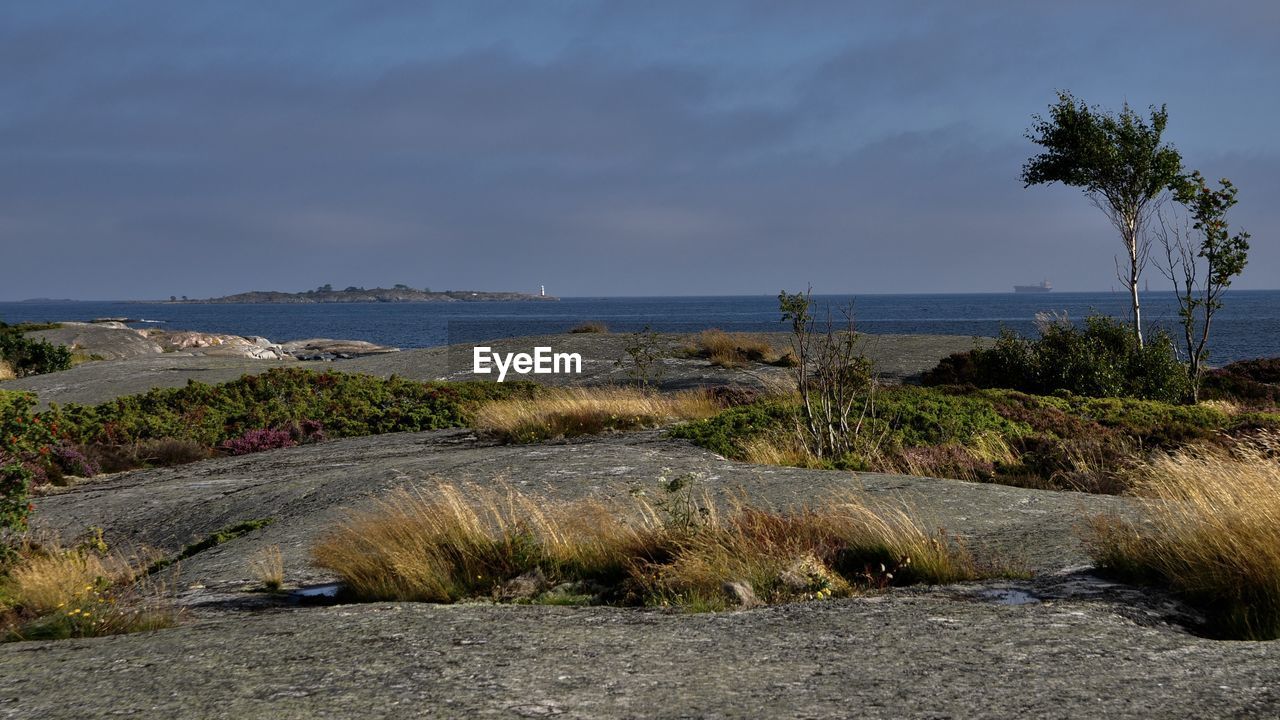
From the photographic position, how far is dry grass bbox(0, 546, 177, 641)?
20.6ft

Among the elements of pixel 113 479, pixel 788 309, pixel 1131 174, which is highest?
pixel 1131 174

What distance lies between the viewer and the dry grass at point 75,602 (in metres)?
6.28

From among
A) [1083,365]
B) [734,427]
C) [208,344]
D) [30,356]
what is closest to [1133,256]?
[1083,365]

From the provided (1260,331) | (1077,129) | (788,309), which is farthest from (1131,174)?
(1260,331)

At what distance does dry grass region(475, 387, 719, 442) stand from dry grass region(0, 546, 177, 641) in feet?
26.3

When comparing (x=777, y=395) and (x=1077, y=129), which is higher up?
(x=1077, y=129)

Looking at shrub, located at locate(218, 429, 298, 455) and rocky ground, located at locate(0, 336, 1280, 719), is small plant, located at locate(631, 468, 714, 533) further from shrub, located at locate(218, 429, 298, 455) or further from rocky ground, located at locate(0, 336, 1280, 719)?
shrub, located at locate(218, 429, 298, 455)

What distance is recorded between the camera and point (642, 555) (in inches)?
287

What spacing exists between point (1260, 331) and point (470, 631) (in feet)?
310

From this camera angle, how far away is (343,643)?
5.51 meters

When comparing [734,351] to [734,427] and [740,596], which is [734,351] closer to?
[734,427]

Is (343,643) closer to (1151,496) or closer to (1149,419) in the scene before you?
(1151,496)

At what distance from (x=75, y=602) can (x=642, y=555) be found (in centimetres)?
370

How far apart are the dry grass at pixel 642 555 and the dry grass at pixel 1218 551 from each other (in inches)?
39.6
